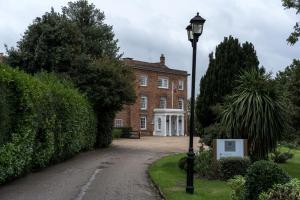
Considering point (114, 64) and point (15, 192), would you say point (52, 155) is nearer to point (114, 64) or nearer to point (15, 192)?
point (15, 192)

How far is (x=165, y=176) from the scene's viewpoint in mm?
19516

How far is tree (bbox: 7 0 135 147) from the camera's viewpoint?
37.4 m

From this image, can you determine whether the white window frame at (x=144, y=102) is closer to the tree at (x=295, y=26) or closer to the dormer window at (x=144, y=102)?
the dormer window at (x=144, y=102)

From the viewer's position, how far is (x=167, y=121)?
246 ft

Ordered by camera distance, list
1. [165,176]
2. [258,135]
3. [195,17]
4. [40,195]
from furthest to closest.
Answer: [258,135], [165,176], [195,17], [40,195]

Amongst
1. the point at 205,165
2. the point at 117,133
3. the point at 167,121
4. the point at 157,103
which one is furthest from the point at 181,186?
the point at 157,103

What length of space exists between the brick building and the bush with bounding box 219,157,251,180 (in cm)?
5079

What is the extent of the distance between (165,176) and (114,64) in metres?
19.7

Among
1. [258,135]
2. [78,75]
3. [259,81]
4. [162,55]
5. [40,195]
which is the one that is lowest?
[40,195]

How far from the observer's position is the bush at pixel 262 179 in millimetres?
10320

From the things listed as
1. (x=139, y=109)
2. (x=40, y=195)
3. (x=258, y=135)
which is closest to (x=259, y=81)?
(x=258, y=135)

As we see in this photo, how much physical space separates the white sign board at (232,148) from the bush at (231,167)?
35.2 inches

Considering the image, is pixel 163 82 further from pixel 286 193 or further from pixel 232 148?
pixel 286 193

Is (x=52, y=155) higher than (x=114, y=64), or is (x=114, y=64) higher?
(x=114, y=64)
